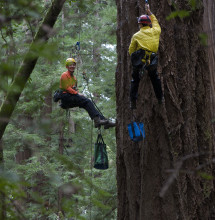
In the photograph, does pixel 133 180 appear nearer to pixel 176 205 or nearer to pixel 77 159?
pixel 176 205

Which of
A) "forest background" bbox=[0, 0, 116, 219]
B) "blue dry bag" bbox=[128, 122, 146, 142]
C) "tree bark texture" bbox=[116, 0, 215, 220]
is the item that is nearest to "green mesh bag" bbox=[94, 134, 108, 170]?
"forest background" bbox=[0, 0, 116, 219]

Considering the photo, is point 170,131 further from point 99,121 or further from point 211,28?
point 99,121

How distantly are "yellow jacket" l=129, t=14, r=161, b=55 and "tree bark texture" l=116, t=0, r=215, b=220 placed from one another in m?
0.18

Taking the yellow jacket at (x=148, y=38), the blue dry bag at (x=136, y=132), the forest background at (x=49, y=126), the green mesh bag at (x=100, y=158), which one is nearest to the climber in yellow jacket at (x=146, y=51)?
the yellow jacket at (x=148, y=38)

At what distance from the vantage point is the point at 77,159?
14.6m

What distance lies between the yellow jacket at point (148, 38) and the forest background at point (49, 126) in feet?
2.18

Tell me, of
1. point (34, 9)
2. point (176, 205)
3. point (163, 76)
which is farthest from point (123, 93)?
point (34, 9)

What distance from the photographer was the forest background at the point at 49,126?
1.41m

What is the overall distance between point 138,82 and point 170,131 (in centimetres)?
68

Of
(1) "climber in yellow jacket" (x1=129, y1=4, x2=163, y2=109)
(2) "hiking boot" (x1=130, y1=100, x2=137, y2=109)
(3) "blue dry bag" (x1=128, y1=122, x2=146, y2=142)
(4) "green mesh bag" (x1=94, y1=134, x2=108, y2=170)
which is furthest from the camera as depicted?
(4) "green mesh bag" (x1=94, y1=134, x2=108, y2=170)

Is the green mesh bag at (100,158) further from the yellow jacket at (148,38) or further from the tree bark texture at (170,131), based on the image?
the yellow jacket at (148,38)

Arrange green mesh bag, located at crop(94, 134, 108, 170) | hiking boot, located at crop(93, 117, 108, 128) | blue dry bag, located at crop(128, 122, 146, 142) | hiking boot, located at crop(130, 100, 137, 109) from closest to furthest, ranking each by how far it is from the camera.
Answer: blue dry bag, located at crop(128, 122, 146, 142) < hiking boot, located at crop(130, 100, 137, 109) < green mesh bag, located at crop(94, 134, 108, 170) < hiking boot, located at crop(93, 117, 108, 128)

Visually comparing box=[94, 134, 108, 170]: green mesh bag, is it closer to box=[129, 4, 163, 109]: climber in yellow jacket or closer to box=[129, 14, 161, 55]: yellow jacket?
box=[129, 4, 163, 109]: climber in yellow jacket

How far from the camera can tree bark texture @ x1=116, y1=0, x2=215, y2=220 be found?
3.36m
